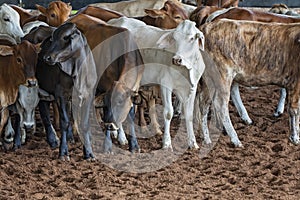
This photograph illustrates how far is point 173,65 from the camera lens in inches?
297

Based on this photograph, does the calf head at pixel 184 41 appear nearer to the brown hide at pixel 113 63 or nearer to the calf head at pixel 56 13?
the brown hide at pixel 113 63

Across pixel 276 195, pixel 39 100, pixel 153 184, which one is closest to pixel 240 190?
pixel 276 195

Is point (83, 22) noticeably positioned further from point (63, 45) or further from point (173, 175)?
point (173, 175)

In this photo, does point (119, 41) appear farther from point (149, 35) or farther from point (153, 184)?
point (153, 184)

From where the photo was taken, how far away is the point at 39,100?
782 cm

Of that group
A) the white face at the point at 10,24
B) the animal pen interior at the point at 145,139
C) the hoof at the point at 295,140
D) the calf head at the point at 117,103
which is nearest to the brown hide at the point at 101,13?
the animal pen interior at the point at 145,139

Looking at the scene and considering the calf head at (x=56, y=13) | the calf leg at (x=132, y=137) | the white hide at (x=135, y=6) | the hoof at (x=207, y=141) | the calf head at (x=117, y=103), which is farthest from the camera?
the white hide at (x=135, y=6)

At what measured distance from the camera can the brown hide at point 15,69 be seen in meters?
7.21

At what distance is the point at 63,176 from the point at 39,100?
1340 mm

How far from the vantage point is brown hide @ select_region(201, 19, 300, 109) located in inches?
303

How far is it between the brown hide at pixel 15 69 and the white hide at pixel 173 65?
1.18 meters

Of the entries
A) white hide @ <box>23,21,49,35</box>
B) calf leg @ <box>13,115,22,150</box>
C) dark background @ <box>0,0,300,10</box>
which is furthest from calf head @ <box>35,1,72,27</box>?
dark background @ <box>0,0,300,10</box>

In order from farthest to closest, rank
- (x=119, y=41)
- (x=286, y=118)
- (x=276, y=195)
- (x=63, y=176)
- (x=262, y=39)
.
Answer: (x=286, y=118) < (x=262, y=39) < (x=119, y=41) < (x=63, y=176) < (x=276, y=195)

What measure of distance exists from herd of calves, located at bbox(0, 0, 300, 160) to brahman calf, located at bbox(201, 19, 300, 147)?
1cm
